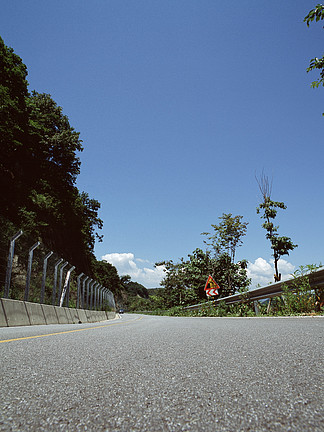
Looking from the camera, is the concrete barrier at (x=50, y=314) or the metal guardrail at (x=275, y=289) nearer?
the metal guardrail at (x=275, y=289)

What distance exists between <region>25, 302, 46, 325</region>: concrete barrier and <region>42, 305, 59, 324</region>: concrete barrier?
0.86 ft

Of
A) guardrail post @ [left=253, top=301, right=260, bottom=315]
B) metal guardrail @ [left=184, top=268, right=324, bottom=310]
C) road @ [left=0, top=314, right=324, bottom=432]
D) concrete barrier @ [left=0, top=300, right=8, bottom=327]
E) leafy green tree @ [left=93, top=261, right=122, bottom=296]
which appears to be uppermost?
leafy green tree @ [left=93, top=261, right=122, bottom=296]

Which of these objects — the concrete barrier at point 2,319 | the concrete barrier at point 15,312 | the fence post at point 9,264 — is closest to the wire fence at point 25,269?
the fence post at point 9,264

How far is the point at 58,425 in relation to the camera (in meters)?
1.21

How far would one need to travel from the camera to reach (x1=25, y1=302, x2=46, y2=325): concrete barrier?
10.7 m

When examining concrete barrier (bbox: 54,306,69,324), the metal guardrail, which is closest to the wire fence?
concrete barrier (bbox: 54,306,69,324)

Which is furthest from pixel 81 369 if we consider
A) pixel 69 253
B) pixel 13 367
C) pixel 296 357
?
pixel 69 253

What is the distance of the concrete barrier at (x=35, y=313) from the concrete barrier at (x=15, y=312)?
247 millimetres

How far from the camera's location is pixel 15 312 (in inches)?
380

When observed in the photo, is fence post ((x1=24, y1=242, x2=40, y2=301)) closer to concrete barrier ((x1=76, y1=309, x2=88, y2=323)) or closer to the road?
concrete barrier ((x1=76, y1=309, x2=88, y2=323))

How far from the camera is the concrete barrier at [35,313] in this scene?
421 inches

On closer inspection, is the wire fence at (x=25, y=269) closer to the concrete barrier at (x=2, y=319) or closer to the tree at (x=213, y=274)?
the concrete barrier at (x=2, y=319)

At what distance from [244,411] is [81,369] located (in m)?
1.44

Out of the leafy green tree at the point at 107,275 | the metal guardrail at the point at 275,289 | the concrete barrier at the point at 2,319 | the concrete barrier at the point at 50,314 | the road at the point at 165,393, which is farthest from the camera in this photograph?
the leafy green tree at the point at 107,275
